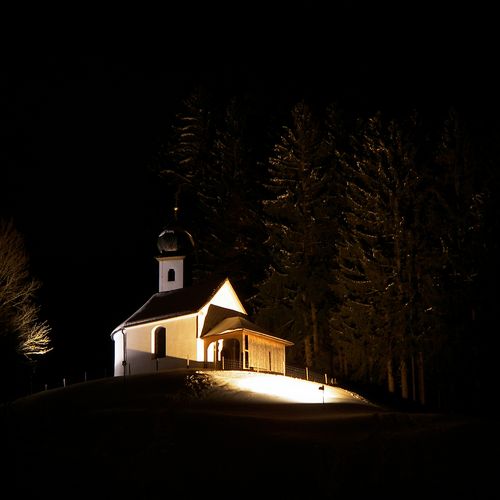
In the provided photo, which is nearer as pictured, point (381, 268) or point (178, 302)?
point (381, 268)

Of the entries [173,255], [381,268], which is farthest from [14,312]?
[381,268]

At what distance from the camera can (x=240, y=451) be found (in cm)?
2058

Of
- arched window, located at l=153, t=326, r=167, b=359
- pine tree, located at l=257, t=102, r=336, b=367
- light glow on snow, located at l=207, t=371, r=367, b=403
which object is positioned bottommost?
light glow on snow, located at l=207, t=371, r=367, b=403

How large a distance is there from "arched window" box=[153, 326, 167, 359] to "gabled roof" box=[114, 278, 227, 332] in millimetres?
682

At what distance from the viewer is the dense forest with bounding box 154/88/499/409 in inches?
1433

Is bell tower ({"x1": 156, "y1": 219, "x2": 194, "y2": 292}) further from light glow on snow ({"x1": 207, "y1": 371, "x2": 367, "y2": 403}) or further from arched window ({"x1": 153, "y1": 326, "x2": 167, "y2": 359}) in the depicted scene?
light glow on snow ({"x1": 207, "y1": 371, "x2": 367, "y2": 403})

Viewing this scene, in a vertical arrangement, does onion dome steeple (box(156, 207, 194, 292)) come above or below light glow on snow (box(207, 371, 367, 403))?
above

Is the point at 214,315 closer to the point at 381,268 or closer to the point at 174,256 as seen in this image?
the point at 174,256

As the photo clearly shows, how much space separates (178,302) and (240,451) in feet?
74.1

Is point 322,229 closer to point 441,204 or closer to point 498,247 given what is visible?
point 441,204

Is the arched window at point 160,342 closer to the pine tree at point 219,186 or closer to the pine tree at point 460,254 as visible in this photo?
the pine tree at point 219,186

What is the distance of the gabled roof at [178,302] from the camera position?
41188 mm

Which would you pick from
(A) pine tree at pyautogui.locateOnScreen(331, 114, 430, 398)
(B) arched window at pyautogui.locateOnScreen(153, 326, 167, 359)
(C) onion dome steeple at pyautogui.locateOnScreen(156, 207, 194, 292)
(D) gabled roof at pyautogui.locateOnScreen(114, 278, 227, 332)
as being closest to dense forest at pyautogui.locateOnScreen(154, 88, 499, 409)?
(A) pine tree at pyautogui.locateOnScreen(331, 114, 430, 398)

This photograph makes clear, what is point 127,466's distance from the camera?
20.0 m
